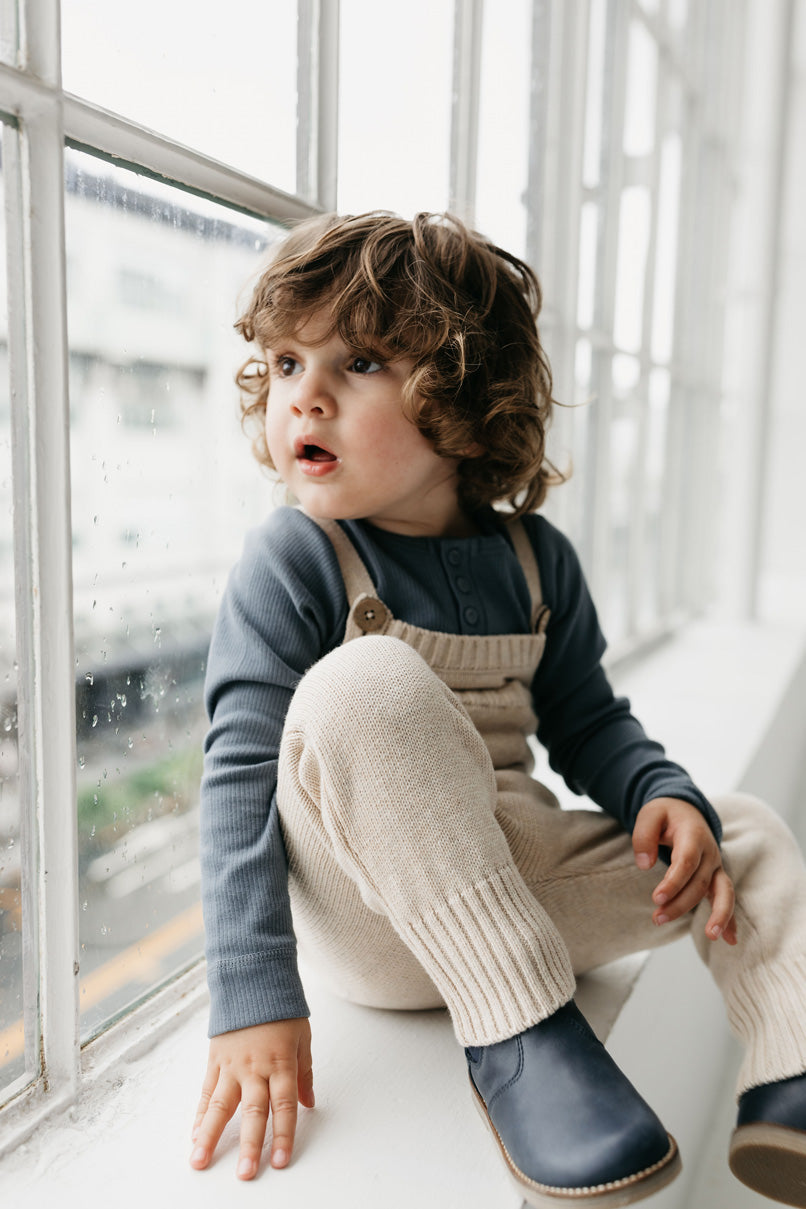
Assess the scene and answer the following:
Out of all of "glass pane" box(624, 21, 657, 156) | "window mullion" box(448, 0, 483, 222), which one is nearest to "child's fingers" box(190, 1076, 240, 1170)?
"window mullion" box(448, 0, 483, 222)

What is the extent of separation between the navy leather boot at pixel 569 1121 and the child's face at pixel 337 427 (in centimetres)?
41

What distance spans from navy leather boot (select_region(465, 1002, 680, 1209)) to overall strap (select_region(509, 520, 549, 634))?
37 cm

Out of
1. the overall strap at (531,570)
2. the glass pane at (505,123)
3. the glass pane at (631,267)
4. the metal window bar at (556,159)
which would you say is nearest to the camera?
the overall strap at (531,570)

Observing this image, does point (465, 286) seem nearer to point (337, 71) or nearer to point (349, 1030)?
point (337, 71)

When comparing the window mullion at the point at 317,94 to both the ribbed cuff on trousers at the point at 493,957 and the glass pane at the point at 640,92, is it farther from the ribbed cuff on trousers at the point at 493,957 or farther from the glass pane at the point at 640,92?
the glass pane at the point at 640,92

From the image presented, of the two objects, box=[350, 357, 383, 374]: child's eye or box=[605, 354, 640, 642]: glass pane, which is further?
box=[605, 354, 640, 642]: glass pane

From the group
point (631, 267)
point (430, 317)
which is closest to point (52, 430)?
point (430, 317)

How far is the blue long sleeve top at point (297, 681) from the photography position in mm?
656

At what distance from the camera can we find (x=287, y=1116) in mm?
622

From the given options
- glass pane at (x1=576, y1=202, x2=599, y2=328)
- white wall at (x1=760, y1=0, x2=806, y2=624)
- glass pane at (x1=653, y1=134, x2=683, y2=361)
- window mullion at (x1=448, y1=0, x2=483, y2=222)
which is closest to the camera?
window mullion at (x1=448, y1=0, x2=483, y2=222)

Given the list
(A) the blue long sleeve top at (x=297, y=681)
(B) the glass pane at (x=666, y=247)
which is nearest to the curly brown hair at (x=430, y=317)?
(A) the blue long sleeve top at (x=297, y=681)

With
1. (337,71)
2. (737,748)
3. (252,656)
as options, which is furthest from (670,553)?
(252,656)

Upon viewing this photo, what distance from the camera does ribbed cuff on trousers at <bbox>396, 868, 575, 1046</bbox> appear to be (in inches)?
23.7

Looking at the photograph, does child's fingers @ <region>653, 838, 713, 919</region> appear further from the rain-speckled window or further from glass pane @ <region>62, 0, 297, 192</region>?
glass pane @ <region>62, 0, 297, 192</region>
